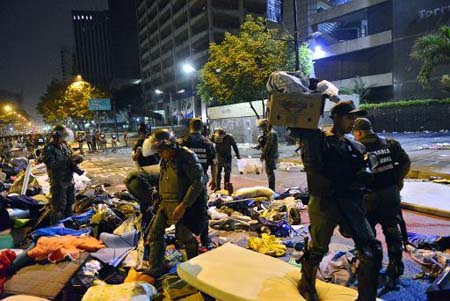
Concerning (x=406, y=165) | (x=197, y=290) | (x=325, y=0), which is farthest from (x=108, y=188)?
(x=325, y=0)

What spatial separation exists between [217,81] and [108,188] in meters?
12.9

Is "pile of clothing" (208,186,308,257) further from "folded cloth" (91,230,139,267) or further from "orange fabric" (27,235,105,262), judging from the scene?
"orange fabric" (27,235,105,262)

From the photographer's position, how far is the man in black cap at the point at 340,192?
281cm

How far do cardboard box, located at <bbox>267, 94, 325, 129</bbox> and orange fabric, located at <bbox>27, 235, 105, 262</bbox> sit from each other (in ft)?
10.3

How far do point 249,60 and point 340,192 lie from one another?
1841 cm

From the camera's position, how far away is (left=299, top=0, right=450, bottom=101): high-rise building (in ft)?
94.0

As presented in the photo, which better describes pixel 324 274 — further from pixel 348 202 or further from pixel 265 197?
pixel 265 197

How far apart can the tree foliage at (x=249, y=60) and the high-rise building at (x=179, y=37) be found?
1047 inches

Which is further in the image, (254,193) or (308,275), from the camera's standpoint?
(254,193)

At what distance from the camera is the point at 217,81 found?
2256 cm

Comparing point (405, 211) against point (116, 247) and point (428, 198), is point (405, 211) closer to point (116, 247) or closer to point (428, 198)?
point (428, 198)

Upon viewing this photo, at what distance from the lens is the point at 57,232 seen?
18.0 feet

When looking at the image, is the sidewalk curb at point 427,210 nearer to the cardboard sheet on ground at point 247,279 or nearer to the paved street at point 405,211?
the paved street at point 405,211

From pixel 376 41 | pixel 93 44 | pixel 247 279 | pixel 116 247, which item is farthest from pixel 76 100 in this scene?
pixel 93 44
